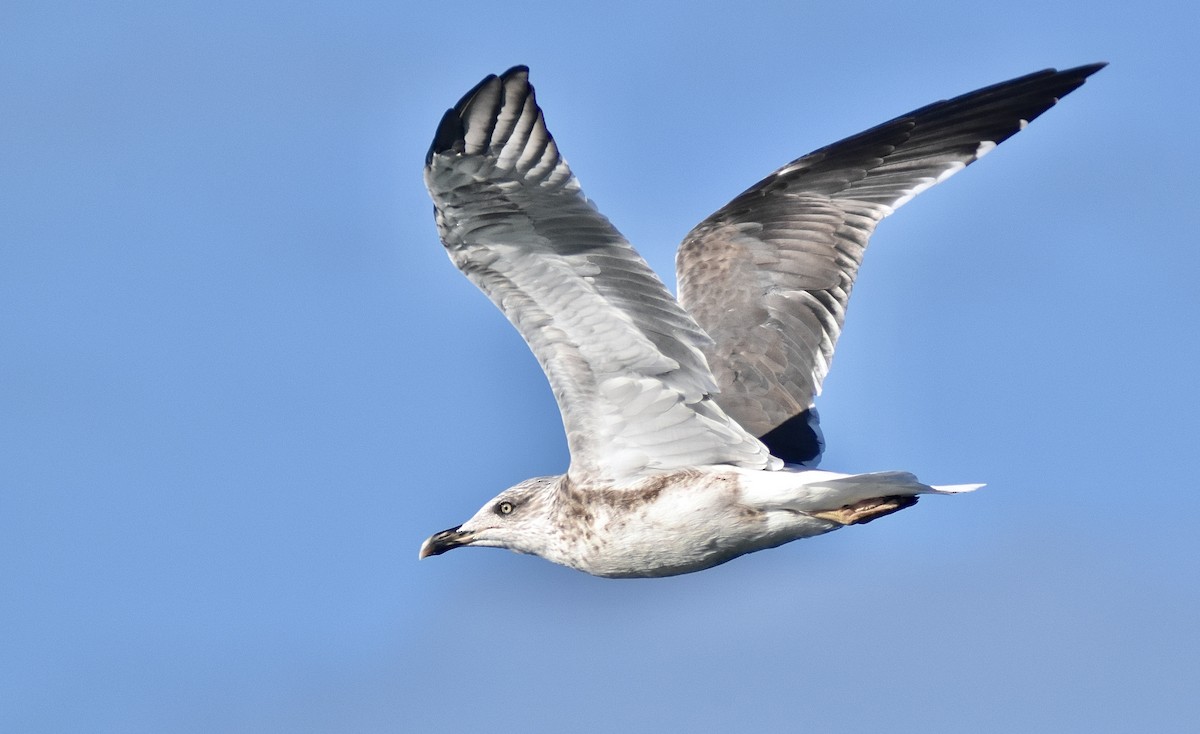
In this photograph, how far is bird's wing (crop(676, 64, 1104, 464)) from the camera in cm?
1138

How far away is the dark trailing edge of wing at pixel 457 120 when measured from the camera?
876cm

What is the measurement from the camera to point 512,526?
36.1 feet

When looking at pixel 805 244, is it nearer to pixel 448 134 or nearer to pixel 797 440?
pixel 797 440

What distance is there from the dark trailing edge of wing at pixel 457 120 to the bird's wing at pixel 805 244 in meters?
3.12

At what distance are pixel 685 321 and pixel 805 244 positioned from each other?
2.78m

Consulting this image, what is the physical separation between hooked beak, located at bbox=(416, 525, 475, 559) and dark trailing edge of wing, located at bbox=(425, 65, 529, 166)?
3.52m

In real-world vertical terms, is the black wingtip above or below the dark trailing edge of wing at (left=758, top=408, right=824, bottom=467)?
above

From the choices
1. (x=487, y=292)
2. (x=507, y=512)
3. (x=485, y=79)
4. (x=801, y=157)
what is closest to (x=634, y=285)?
(x=487, y=292)

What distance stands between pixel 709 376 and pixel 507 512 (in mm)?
1964

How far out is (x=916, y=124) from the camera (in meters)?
12.7

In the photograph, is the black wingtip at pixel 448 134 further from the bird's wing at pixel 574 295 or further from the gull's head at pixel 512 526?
the gull's head at pixel 512 526

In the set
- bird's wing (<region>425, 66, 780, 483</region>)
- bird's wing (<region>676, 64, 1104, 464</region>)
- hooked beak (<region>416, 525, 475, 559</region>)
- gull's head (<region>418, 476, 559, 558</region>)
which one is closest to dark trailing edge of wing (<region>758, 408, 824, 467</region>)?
bird's wing (<region>676, 64, 1104, 464</region>)

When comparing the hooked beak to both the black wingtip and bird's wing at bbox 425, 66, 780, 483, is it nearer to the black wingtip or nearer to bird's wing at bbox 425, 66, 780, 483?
bird's wing at bbox 425, 66, 780, 483

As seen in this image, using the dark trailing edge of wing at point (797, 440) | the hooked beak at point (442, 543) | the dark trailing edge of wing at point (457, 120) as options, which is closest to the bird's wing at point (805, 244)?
the dark trailing edge of wing at point (797, 440)
